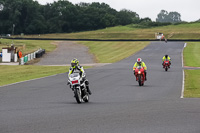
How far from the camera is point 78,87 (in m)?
14.1

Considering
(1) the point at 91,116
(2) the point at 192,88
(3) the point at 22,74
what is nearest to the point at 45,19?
(3) the point at 22,74

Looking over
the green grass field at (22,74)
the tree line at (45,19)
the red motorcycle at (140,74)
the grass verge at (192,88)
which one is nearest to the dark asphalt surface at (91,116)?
the grass verge at (192,88)

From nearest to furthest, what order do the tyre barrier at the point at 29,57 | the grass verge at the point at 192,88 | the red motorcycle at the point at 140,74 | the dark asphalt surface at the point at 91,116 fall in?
the dark asphalt surface at the point at 91,116
the grass verge at the point at 192,88
the red motorcycle at the point at 140,74
the tyre barrier at the point at 29,57

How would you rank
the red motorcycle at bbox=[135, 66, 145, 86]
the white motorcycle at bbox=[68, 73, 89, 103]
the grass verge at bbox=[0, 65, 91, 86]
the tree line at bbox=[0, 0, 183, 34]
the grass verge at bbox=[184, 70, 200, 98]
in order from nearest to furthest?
the white motorcycle at bbox=[68, 73, 89, 103], the grass verge at bbox=[184, 70, 200, 98], the red motorcycle at bbox=[135, 66, 145, 86], the grass verge at bbox=[0, 65, 91, 86], the tree line at bbox=[0, 0, 183, 34]

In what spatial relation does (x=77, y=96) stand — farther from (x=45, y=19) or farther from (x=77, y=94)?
(x=45, y=19)

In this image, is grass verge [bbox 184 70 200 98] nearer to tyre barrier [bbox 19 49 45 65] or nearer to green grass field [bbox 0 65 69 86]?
green grass field [bbox 0 65 69 86]

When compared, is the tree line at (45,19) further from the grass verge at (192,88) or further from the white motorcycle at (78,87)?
the white motorcycle at (78,87)

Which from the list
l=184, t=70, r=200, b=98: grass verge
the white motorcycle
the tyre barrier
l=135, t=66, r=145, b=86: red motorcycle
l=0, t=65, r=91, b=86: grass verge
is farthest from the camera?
the tyre barrier

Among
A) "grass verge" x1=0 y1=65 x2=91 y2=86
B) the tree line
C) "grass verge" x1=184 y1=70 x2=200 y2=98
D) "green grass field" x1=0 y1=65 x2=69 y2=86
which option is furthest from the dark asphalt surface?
the tree line

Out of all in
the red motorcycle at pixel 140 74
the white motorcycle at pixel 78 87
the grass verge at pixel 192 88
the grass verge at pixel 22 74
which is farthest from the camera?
the grass verge at pixel 22 74

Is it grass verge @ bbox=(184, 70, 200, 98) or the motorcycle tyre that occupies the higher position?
the motorcycle tyre

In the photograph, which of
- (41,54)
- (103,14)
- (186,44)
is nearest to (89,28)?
(103,14)

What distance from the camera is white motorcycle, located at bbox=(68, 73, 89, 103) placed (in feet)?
46.2

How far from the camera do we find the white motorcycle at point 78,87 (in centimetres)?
1408
